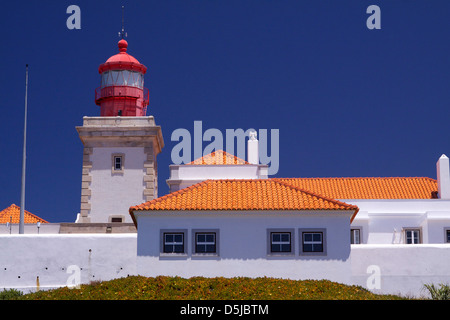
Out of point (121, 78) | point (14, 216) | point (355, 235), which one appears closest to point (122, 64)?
point (121, 78)

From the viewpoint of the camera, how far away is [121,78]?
4569cm

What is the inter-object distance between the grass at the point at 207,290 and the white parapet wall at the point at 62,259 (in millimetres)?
4268

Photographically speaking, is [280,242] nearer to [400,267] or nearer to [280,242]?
[280,242]

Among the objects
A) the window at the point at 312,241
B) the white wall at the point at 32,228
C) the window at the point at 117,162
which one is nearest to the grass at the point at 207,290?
the window at the point at 312,241

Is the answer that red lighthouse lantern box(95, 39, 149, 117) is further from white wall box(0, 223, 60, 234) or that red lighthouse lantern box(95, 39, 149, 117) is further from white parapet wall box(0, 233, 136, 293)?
white parapet wall box(0, 233, 136, 293)

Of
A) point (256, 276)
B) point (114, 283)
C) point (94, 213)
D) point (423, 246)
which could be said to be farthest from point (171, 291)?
point (94, 213)

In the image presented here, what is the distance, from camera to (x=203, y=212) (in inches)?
1219

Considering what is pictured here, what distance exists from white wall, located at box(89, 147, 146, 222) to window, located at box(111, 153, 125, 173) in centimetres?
16

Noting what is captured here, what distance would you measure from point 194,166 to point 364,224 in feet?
32.6

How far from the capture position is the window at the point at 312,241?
3072 centimetres

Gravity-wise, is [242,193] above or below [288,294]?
above

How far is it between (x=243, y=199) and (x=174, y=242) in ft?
10.8

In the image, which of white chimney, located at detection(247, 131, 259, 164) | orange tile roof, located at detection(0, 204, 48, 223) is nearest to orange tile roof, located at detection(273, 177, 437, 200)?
white chimney, located at detection(247, 131, 259, 164)

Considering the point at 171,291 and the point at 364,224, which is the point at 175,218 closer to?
the point at 171,291
